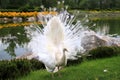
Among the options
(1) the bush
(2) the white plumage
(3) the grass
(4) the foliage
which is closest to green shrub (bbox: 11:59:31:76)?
(4) the foliage

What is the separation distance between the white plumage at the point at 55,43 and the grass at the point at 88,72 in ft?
1.26

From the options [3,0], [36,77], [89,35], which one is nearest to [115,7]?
[3,0]

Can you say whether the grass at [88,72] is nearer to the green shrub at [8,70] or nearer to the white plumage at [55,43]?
the green shrub at [8,70]

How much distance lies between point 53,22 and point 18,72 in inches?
56.8

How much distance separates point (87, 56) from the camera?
9.08m

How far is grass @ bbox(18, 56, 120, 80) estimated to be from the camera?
22.2 feet

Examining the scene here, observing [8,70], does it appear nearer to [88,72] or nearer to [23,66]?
[23,66]

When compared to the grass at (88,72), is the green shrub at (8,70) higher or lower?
higher

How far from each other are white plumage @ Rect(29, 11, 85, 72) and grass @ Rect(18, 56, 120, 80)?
385 mm

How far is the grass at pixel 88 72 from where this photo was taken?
22.2 feet

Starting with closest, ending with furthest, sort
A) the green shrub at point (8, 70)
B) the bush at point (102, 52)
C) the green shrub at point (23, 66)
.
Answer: the green shrub at point (8, 70), the green shrub at point (23, 66), the bush at point (102, 52)

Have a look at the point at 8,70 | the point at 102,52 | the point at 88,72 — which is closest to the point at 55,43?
the point at 88,72

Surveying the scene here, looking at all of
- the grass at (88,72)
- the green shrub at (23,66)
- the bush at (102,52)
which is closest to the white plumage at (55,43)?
the grass at (88,72)

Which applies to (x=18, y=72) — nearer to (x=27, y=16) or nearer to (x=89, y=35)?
(x=89, y=35)
